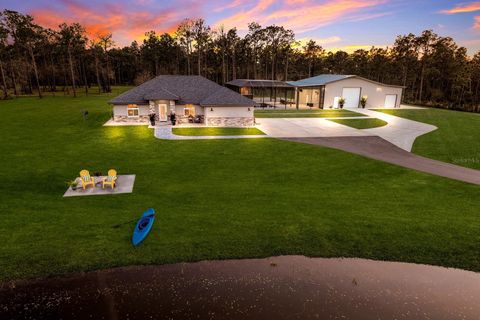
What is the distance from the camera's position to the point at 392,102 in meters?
52.1

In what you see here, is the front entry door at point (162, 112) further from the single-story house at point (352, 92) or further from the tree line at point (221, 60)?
the tree line at point (221, 60)

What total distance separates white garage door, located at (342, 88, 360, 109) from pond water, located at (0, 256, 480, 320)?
44.8m

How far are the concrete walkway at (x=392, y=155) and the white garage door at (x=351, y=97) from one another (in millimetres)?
24328

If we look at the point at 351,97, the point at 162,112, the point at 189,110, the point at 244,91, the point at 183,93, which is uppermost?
the point at 244,91

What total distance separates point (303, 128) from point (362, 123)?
887cm

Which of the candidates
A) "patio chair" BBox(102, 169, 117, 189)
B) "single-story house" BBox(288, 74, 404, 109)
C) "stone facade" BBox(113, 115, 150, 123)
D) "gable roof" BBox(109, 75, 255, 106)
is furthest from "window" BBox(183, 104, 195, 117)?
"single-story house" BBox(288, 74, 404, 109)

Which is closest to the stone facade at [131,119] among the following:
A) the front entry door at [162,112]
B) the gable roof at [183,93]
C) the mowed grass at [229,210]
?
the front entry door at [162,112]

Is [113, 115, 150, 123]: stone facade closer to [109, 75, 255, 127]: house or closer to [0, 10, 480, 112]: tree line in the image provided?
[109, 75, 255, 127]: house

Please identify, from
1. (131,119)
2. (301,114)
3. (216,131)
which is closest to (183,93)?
(131,119)

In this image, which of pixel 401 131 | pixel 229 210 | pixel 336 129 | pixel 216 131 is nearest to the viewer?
pixel 229 210

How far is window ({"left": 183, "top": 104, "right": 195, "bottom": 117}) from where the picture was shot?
1419 inches

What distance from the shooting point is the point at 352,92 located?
166 ft

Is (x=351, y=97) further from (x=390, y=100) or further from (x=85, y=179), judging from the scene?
(x=85, y=179)

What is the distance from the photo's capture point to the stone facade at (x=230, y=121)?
33.9 metres
